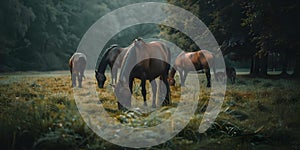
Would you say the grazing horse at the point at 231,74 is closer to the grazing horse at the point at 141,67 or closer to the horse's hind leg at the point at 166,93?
the grazing horse at the point at 141,67

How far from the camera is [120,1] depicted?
52.4 metres

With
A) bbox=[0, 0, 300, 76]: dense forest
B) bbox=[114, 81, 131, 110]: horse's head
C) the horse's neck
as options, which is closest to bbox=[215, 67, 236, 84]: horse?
bbox=[0, 0, 300, 76]: dense forest

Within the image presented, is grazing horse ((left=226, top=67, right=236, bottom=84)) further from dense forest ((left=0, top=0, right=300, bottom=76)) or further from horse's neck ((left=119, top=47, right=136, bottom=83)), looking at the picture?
horse's neck ((left=119, top=47, right=136, bottom=83))

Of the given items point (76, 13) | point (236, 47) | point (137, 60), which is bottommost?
point (137, 60)

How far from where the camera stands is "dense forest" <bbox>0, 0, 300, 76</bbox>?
10445 mm

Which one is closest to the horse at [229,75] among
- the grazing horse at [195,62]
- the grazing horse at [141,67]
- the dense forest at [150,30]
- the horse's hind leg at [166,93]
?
the grazing horse at [195,62]

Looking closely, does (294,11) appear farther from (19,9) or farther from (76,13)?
(76,13)

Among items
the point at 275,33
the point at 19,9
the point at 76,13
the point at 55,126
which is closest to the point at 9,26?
the point at 19,9

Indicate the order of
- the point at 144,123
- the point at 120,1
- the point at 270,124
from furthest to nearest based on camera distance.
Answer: the point at 120,1 → the point at 270,124 → the point at 144,123

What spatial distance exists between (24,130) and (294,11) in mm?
9312

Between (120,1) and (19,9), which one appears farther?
(120,1)

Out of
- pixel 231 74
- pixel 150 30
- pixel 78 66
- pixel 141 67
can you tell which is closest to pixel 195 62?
pixel 231 74

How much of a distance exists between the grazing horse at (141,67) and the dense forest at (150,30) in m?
4.18

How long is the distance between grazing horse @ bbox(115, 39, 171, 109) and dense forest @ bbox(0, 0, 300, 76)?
4.18 metres
